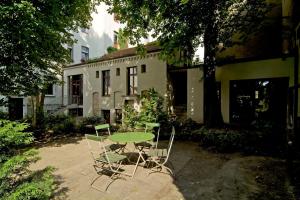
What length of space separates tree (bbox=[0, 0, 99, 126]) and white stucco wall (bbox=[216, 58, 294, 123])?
861 centimetres

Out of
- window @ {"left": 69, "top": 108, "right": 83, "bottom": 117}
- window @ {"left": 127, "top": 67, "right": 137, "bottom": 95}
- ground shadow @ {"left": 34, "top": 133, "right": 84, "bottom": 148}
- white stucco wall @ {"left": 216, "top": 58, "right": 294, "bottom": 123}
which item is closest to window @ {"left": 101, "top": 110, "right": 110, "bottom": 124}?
window @ {"left": 127, "top": 67, "right": 137, "bottom": 95}

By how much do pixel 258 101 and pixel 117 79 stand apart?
1060 centimetres

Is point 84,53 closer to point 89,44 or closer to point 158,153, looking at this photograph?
point 89,44

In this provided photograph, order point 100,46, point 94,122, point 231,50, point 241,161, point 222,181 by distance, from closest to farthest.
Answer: point 222,181 < point 241,161 < point 231,50 < point 94,122 < point 100,46

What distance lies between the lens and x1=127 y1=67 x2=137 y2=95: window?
16922mm

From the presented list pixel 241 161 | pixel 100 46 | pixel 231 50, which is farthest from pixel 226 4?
pixel 100 46

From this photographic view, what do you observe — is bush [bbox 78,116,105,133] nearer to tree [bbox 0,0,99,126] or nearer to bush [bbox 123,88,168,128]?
bush [bbox 123,88,168,128]

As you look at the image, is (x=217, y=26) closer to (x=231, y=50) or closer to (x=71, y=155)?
(x=231, y=50)

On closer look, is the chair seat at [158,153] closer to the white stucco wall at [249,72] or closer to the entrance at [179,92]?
the white stucco wall at [249,72]

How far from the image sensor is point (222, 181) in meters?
5.39

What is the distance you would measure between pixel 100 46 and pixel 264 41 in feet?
65.6

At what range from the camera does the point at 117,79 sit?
57.9 ft

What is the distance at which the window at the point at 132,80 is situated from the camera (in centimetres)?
1692

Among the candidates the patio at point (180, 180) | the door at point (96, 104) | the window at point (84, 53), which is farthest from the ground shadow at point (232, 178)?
the window at point (84, 53)
